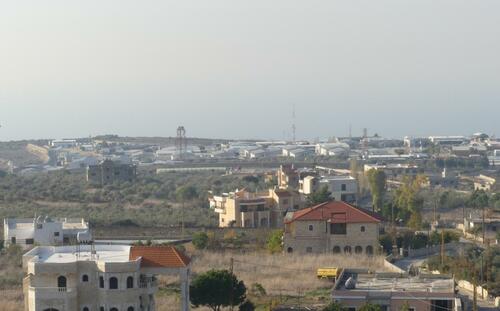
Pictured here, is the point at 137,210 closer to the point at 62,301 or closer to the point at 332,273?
the point at 332,273

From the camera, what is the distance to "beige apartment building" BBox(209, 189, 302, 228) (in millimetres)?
50938

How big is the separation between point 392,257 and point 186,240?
30.9 ft

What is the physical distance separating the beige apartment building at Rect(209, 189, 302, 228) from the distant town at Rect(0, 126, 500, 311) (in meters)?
0.05

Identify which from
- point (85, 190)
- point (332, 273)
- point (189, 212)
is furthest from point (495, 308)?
point (85, 190)

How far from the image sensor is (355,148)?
13162 centimetres

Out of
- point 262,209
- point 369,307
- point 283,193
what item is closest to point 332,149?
point 262,209

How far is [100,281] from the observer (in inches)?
993

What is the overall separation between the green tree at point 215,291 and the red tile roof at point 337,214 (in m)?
14.1

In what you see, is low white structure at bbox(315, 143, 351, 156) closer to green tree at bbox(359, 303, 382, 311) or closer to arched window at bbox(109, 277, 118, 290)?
green tree at bbox(359, 303, 382, 311)

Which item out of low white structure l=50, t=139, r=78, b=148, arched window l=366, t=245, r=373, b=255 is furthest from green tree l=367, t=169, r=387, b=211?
low white structure l=50, t=139, r=78, b=148

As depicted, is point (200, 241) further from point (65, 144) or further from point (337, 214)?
point (65, 144)

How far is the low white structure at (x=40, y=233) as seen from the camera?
4255cm

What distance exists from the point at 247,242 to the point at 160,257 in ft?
64.5

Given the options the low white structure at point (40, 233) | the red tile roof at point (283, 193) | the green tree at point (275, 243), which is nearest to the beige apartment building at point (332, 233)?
the green tree at point (275, 243)
